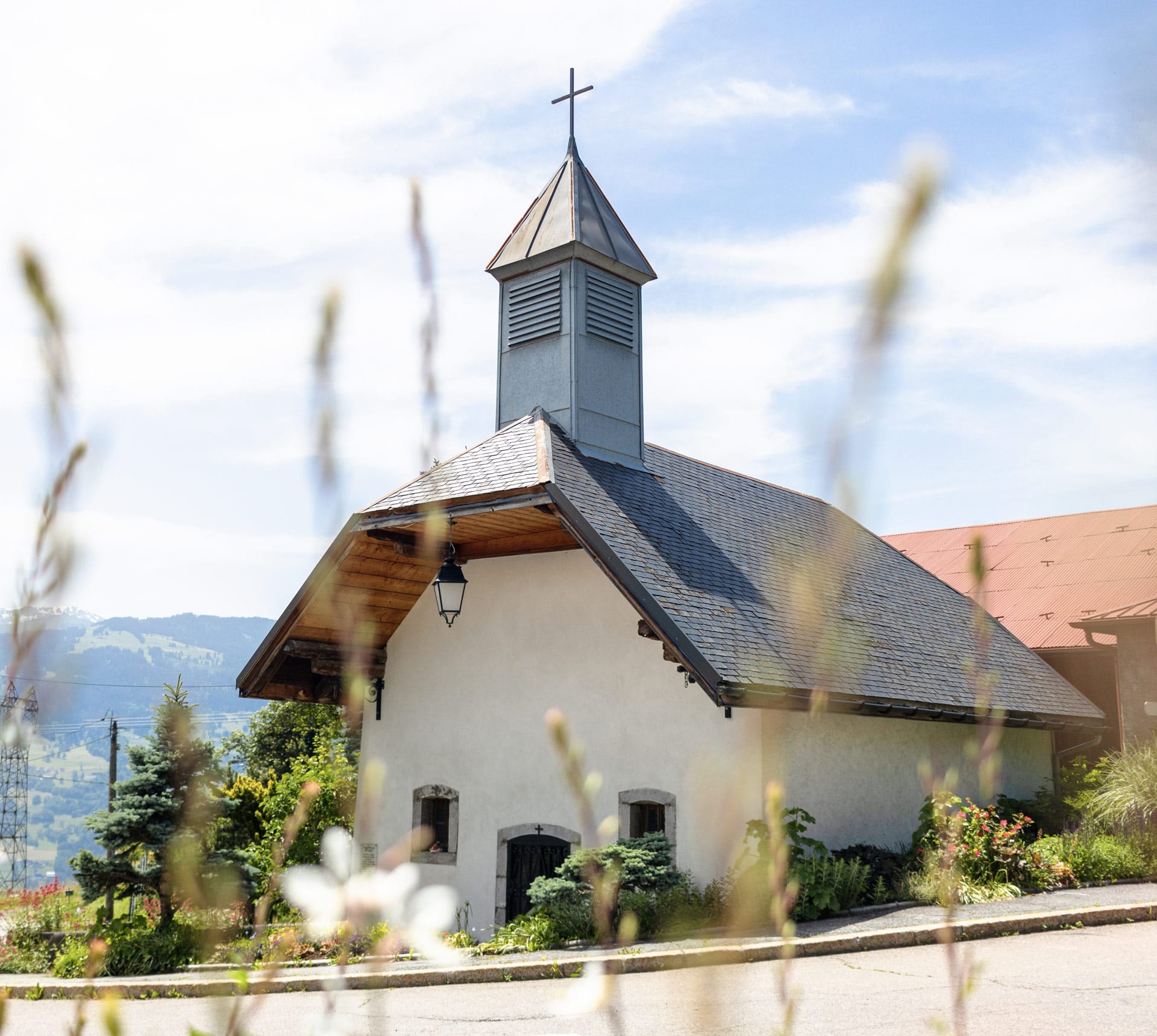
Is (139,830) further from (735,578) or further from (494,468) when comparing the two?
(735,578)

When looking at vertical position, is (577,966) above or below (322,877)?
below

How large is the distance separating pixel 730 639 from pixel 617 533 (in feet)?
5.95

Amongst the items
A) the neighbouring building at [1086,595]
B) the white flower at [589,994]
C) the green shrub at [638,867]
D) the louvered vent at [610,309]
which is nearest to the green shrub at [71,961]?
the green shrub at [638,867]

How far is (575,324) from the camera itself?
51.2ft

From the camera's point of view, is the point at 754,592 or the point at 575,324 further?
the point at 575,324

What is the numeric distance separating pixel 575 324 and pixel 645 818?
7138 millimetres

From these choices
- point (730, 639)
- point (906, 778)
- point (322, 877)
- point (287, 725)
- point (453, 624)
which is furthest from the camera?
point (287, 725)

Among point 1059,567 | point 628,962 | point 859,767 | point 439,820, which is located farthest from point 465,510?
point 1059,567

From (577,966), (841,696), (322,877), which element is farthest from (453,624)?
(322,877)

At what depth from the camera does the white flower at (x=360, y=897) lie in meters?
1.04

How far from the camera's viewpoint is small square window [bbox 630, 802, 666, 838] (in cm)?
1267

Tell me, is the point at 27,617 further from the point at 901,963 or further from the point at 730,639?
the point at 730,639

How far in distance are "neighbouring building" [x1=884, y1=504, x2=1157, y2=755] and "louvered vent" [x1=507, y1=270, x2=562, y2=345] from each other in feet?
26.3

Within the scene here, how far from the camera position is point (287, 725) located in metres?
31.1
